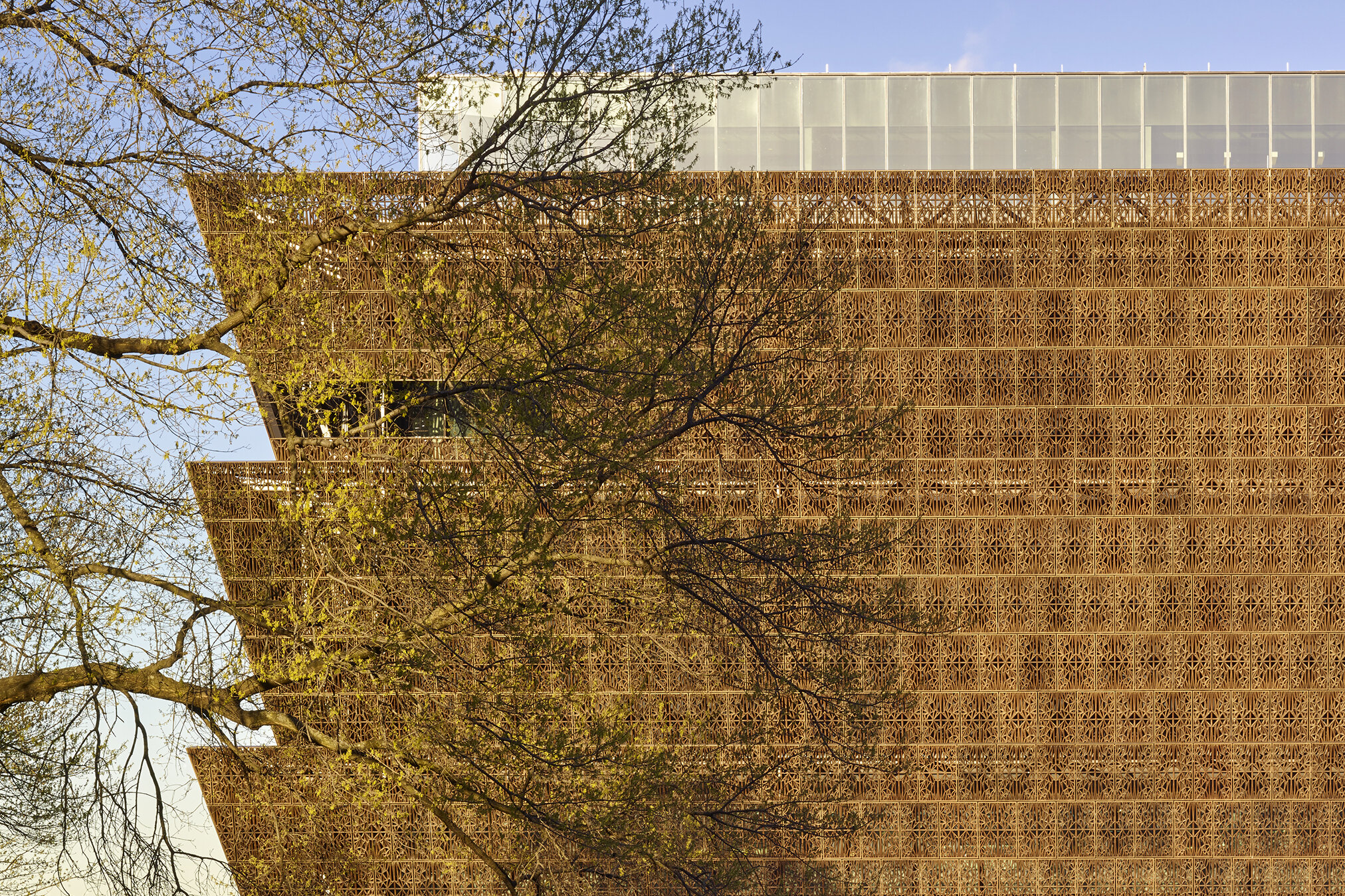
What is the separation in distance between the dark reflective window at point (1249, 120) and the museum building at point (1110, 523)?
3.95 m

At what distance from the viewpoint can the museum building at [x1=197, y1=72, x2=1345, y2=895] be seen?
710 centimetres

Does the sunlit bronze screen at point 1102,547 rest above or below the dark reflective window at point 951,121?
below

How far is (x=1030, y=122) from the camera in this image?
1072 cm

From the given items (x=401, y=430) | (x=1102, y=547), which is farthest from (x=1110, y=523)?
(x=401, y=430)

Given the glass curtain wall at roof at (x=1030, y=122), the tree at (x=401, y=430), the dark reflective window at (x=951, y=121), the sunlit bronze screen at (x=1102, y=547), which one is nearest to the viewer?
the tree at (x=401, y=430)

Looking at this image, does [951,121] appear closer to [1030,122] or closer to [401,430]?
[1030,122]

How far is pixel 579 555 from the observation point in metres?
4.92

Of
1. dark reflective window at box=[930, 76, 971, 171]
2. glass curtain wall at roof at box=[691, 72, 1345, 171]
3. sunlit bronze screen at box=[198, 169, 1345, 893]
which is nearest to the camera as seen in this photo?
sunlit bronze screen at box=[198, 169, 1345, 893]

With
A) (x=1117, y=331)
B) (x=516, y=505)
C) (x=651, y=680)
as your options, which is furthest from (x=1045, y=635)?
(x=516, y=505)

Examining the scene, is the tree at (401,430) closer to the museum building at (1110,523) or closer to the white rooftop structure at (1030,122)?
the museum building at (1110,523)

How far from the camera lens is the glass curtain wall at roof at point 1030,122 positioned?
10578mm

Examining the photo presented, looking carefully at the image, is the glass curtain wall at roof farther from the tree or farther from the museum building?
the tree

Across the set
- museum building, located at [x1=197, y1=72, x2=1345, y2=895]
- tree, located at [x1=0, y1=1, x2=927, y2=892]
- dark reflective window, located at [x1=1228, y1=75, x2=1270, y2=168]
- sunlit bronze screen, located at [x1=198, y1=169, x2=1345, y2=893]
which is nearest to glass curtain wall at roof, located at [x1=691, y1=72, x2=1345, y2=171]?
dark reflective window, located at [x1=1228, y1=75, x2=1270, y2=168]

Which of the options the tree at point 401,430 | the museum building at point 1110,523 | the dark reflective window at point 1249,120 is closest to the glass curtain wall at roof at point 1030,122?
the dark reflective window at point 1249,120
